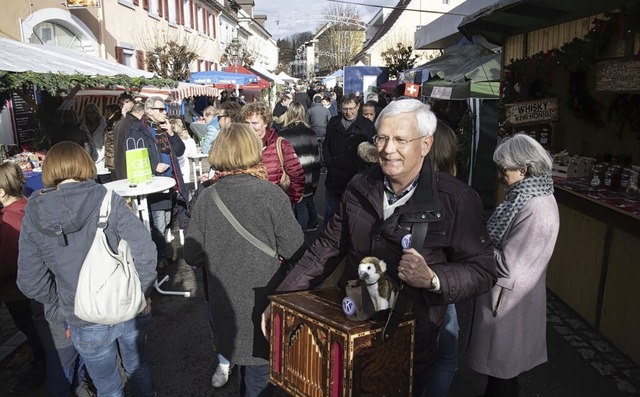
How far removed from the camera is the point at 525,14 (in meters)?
5.52

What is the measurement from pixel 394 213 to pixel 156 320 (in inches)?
138

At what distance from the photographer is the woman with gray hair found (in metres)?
2.61

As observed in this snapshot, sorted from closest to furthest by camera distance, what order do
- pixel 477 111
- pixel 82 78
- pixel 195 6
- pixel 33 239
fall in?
pixel 33 239, pixel 82 78, pixel 477 111, pixel 195 6

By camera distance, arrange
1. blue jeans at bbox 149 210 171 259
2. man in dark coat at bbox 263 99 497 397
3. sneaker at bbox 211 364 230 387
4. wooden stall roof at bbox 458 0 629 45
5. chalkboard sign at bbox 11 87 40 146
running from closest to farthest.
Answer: man in dark coat at bbox 263 99 497 397, sneaker at bbox 211 364 230 387, wooden stall roof at bbox 458 0 629 45, blue jeans at bbox 149 210 171 259, chalkboard sign at bbox 11 87 40 146

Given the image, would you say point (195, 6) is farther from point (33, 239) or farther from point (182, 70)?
point (33, 239)

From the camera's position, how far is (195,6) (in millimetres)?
27406

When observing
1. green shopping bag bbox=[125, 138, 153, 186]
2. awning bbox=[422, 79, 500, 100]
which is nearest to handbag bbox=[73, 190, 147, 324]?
green shopping bag bbox=[125, 138, 153, 186]

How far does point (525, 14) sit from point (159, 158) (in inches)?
181

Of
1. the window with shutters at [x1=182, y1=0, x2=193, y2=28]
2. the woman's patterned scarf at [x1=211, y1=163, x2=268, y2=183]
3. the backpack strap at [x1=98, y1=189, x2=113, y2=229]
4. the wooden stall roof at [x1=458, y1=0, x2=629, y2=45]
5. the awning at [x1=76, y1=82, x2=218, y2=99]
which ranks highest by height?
the window with shutters at [x1=182, y1=0, x2=193, y2=28]

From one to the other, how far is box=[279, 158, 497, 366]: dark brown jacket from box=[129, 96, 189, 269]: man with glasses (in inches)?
154

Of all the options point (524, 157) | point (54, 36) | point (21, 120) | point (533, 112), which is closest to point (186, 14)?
point (54, 36)

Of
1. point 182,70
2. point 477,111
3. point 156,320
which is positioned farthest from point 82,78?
point 182,70

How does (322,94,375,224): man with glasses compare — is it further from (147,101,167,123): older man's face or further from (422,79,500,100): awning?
(422,79,500,100): awning

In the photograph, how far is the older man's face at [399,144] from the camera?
6.28 ft
